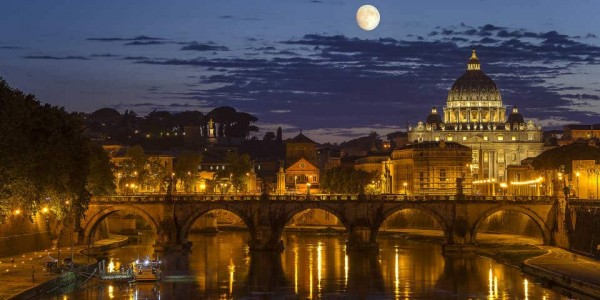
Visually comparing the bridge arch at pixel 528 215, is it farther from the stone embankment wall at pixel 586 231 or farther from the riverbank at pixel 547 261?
the stone embankment wall at pixel 586 231

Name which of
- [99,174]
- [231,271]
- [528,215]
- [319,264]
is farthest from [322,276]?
[99,174]

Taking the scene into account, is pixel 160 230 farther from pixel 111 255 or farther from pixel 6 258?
pixel 6 258

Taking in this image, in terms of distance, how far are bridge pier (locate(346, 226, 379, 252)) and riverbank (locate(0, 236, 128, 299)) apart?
26628mm

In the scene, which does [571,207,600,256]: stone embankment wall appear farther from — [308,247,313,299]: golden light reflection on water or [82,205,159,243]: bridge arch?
[82,205,159,243]: bridge arch

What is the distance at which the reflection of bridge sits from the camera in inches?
4609

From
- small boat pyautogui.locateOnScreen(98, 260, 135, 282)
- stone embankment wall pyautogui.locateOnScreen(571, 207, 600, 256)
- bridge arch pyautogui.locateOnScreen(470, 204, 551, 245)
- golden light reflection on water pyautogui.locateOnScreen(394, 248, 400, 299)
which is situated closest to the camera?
golden light reflection on water pyautogui.locateOnScreen(394, 248, 400, 299)

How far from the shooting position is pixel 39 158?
292 ft

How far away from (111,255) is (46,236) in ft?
21.9

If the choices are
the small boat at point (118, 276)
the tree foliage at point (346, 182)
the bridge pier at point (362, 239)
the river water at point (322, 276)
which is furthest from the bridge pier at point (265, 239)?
the tree foliage at point (346, 182)

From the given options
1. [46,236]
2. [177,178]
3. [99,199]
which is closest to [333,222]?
[177,178]

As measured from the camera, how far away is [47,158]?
3565 inches

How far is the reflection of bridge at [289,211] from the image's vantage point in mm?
117062

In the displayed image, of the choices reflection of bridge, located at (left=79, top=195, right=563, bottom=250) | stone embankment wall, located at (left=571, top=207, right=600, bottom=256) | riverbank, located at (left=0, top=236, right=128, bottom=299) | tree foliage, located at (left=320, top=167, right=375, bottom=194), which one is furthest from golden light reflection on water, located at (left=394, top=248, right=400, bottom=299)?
tree foliage, located at (left=320, top=167, right=375, bottom=194)

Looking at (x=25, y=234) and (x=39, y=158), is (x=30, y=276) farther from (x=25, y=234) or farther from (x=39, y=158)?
(x=25, y=234)
